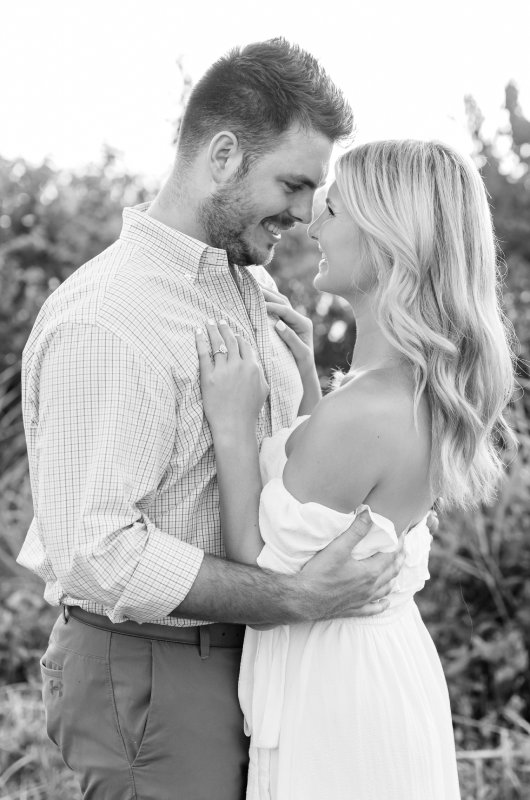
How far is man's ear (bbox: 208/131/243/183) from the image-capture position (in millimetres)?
2408

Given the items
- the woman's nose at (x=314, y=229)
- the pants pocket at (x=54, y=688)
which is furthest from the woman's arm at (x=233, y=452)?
the pants pocket at (x=54, y=688)

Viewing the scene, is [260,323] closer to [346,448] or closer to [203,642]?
[346,448]

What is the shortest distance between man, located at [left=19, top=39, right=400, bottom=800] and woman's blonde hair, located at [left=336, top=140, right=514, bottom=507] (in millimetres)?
278

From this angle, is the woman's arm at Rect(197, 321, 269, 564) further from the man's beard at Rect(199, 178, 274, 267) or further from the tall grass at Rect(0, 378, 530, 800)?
the tall grass at Rect(0, 378, 530, 800)

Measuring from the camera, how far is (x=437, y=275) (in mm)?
2213

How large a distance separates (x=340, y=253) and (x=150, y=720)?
3.98ft

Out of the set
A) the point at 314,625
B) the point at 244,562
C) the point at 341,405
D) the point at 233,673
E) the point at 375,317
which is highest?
the point at 375,317

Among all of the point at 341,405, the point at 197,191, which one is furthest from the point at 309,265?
the point at 341,405

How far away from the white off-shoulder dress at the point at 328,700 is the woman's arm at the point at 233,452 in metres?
0.03

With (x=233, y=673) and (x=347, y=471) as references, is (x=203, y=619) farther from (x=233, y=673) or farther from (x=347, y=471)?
(x=347, y=471)

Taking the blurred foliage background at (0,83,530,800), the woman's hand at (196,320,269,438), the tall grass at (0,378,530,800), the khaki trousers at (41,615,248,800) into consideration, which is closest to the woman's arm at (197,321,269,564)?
the woman's hand at (196,320,269,438)

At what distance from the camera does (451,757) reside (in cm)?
236

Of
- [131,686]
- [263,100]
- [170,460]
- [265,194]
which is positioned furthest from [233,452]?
[263,100]

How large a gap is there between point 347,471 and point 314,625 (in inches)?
16.2
